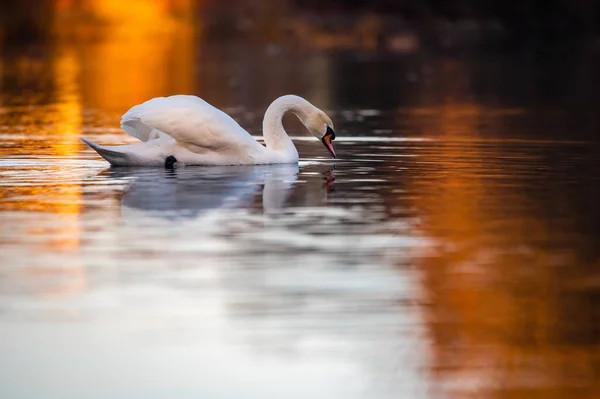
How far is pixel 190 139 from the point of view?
1293cm

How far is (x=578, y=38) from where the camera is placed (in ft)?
196

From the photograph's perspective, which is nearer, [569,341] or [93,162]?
[569,341]

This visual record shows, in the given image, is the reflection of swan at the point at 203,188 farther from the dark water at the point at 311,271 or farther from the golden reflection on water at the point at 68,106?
the golden reflection on water at the point at 68,106

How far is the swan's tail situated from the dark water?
0.12 meters

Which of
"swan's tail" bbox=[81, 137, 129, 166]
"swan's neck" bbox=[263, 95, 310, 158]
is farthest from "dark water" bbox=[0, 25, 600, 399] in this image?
"swan's neck" bbox=[263, 95, 310, 158]

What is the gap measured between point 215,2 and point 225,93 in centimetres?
6099

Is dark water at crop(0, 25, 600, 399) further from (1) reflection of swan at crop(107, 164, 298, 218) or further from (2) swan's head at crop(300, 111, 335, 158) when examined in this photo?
(2) swan's head at crop(300, 111, 335, 158)

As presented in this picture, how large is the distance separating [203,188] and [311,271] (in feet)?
12.6

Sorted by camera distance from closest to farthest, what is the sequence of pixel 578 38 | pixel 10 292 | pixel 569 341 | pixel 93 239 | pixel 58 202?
pixel 569 341, pixel 10 292, pixel 93 239, pixel 58 202, pixel 578 38

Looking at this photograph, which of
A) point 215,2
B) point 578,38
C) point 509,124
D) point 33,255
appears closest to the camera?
point 33,255

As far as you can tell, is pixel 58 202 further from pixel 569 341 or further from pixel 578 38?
pixel 578 38

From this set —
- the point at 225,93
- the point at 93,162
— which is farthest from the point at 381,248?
the point at 225,93

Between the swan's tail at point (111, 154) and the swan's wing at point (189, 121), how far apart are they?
31 cm

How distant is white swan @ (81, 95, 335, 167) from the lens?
1277cm
